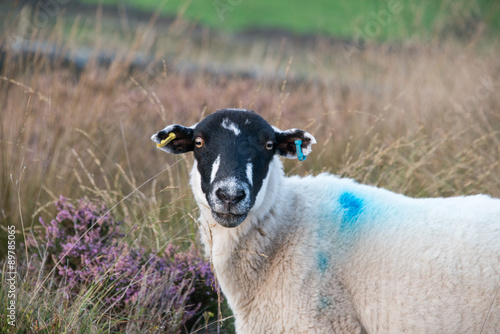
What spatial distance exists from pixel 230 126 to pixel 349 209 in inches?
33.5

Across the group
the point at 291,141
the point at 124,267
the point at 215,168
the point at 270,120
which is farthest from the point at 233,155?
the point at 270,120

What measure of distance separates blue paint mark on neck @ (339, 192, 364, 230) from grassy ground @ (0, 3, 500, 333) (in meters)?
0.87

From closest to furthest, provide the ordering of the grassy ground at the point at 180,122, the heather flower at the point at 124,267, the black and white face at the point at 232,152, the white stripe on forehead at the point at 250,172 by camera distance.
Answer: the black and white face at the point at 232,152, the white stripe on forehead at the point at 250,172, the heather flower at the point at 124,267, the grassy ground at the point at 180,122

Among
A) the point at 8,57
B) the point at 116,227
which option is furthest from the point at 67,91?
the point at 116,227

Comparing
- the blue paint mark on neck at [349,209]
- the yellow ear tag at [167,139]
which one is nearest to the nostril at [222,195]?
the yellow ear tag at [167,139]

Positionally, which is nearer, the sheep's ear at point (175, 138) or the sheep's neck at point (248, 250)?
the sheep's neck at point (248, 250)

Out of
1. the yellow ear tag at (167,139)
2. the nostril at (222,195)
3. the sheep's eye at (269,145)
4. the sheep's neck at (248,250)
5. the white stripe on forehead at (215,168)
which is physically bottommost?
the sheep's neck at (248,250)

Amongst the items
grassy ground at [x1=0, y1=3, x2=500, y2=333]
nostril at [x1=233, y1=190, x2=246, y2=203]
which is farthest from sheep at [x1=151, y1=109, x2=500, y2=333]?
grassy ground at [x1=0, y1=3, x2=500, y2=333]

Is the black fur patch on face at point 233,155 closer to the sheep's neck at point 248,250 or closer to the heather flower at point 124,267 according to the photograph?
the sheep's neck at point 248,250

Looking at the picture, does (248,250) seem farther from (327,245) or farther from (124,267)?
(124,267)

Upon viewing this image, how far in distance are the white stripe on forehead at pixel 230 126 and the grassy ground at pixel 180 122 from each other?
Answer: 51cm

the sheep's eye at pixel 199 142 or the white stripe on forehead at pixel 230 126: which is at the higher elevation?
the white stripe on forehead at pixel 230 126

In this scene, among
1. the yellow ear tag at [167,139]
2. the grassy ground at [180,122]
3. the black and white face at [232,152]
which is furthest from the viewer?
the grassy ground at [180,122]

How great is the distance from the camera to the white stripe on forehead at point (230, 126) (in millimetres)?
2785
